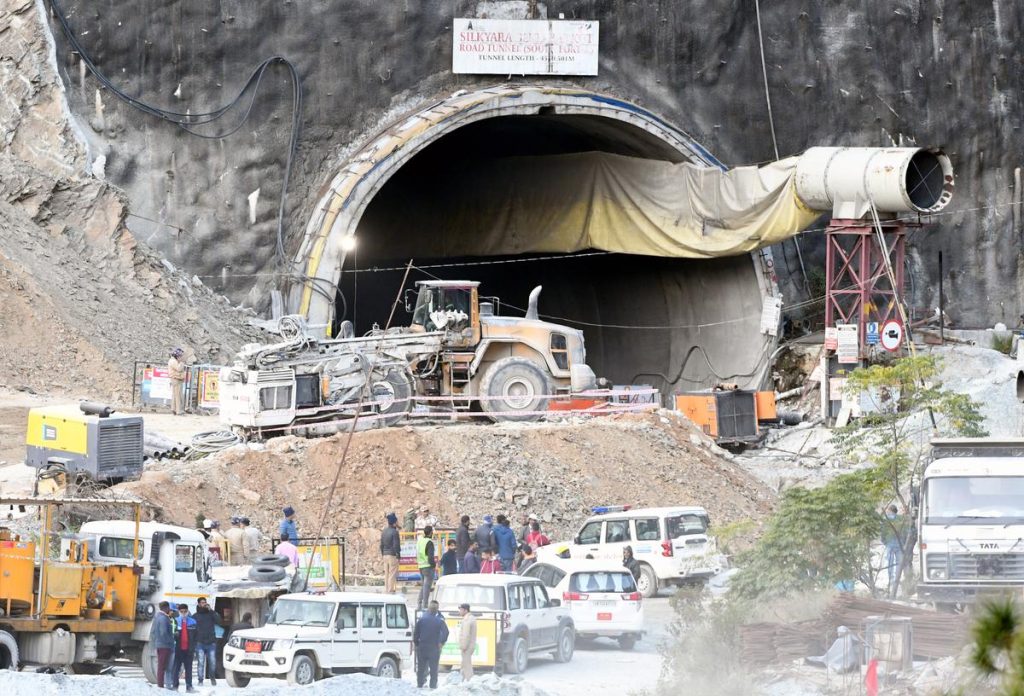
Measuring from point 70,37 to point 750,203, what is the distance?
1544cm

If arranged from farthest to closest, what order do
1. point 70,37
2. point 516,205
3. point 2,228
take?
point 516,205, point 70,37, point 2,228

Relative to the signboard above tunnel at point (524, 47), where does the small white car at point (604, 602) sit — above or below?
below

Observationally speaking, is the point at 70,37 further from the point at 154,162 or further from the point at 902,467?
the point at 902,467

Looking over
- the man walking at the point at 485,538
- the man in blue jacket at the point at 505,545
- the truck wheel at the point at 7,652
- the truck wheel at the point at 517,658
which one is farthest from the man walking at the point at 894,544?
the truck wheel at the point at 7,652

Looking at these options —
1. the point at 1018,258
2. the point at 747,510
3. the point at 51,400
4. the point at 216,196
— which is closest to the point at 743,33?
the point at 1018,258

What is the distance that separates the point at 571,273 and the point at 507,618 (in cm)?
3088

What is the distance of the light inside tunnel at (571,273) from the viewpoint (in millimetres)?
41500

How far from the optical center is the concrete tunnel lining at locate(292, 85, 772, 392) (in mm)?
38456

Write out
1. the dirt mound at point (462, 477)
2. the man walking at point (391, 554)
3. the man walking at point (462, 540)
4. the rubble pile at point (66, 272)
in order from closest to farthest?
the man walking at point (391, 554)
the man walking at point (462, 540)
the dirt mound at point (462, 477)
the rubble pile at point (66, 272)

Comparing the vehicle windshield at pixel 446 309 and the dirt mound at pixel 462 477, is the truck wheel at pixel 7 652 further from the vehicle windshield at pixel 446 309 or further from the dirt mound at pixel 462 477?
the vehicle windshield at pixel 446 309

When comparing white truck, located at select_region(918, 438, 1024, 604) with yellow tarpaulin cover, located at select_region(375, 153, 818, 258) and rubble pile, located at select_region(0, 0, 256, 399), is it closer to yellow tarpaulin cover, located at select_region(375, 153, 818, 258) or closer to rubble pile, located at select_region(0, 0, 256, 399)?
rubble pile, located at select_region(0, 0, 256, 399)

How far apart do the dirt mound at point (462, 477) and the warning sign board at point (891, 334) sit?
676 cm

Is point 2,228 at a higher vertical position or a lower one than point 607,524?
higher

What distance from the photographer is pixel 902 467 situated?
2239cm
